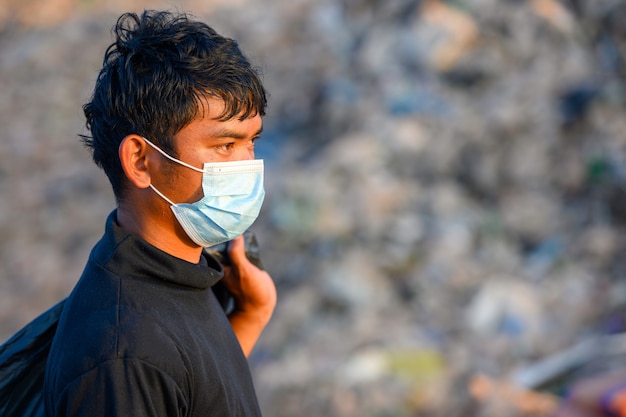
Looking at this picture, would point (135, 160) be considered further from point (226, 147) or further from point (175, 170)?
point (226, 147)

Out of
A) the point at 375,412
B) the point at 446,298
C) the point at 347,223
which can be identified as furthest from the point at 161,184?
the point at 347,223

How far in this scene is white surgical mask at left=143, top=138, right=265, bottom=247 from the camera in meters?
1.50

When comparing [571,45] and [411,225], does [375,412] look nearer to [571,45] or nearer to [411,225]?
[411,225]

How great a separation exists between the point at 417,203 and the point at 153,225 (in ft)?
15.5

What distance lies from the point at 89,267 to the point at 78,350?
0.21 m

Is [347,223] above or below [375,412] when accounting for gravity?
above

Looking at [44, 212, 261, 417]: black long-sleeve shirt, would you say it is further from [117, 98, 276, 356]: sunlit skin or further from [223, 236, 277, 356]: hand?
[223, 236, 277, 356]: hand

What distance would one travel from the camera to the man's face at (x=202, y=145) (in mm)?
1455

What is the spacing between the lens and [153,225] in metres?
1.48

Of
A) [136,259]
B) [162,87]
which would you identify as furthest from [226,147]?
[136,259]

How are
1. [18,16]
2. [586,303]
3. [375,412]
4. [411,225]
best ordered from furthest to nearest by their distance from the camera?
1. [18,16]
2. [411,225]
3. [586,303]
4. [375,412]

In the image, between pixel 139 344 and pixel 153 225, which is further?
pixel 153 225

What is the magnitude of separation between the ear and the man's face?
35 millimetres

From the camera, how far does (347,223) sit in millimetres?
5855
